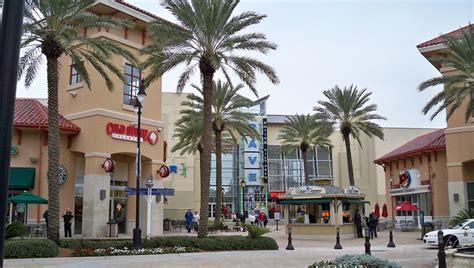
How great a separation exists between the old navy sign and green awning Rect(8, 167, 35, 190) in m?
5.01

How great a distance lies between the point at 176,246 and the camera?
70.4 ft

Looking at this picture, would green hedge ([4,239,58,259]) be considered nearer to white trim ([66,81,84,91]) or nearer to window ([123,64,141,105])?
white trim ([66,81,84,91])

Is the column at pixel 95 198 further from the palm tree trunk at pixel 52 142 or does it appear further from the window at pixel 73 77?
the palm tree trunk at pixel 52 142

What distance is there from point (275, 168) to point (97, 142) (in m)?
42.2

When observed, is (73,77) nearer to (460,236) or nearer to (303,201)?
(303,201)

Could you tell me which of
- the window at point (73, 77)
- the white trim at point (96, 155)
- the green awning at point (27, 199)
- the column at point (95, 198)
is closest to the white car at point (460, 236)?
the column at point (95, 198)

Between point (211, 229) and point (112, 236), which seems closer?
point (112, 236)

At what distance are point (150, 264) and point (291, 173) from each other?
54.0 metres

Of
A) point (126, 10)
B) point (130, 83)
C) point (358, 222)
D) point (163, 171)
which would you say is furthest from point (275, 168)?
point (126, 10)

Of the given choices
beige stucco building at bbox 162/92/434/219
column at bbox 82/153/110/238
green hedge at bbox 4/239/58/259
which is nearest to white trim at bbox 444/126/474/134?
column at bbox 82/153/110/238

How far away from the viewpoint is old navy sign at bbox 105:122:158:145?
1185 inches

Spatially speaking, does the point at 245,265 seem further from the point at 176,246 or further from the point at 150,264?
the point at 176,246

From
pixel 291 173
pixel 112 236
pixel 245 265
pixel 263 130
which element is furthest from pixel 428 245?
pixel 291 173

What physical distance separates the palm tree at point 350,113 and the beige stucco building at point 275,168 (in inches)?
620
